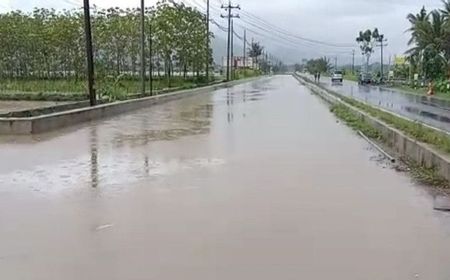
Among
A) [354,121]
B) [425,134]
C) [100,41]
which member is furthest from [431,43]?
[425,134]

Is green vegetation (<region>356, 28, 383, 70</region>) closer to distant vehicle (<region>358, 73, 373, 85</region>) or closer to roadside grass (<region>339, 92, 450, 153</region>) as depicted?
distant vehicle (<region>358, 73, 373, 85</region>)

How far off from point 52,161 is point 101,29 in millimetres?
41219

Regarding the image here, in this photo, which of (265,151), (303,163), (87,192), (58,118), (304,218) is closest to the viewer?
(304,218)

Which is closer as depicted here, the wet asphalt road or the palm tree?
the wet asphalt road

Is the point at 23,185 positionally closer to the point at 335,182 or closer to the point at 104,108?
the point at 335,182

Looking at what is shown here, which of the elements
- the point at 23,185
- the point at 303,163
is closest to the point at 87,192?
the point at 23,185

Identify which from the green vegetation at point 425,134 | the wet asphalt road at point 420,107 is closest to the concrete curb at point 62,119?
the green vegetation at point 425,134

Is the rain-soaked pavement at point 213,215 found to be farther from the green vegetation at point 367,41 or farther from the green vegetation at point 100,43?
the green vegetation at point 367,41

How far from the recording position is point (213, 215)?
6.91 metres

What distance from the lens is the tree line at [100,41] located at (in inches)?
1941

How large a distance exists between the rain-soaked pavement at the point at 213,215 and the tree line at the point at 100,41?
3697cm

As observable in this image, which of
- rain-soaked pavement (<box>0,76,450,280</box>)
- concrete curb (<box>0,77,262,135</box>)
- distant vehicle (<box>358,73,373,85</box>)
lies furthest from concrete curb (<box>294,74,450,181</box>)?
distant vehicle (<box>358,73,373,85</box>)

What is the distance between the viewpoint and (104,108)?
2162 cm

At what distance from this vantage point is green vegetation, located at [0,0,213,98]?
4922cm
